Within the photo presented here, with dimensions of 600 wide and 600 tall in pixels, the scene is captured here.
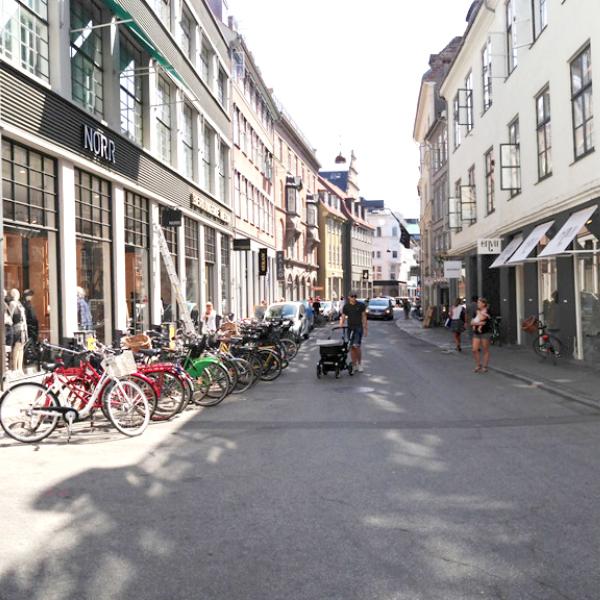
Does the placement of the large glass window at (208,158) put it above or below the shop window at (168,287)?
above

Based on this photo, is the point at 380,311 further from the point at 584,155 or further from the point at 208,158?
the point at 584,155

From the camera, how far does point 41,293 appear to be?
12.4 m

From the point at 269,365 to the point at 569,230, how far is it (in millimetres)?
7066

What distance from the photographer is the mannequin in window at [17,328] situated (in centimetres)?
1127

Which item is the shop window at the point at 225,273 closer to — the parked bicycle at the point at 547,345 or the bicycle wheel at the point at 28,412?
the parked bicycle at the point at 547,345

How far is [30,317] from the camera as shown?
11898 millimetres

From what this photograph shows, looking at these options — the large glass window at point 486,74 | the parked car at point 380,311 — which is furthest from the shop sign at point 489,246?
the parked car at point 380,311

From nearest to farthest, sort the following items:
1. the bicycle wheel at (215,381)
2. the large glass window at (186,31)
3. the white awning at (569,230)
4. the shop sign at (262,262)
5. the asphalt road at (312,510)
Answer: the asphalt road at (312,510)
the bicycle wheel at (215,381)
the white awning at (569,230)
the large glass window at (186,31)
the shop sign at (262,262)

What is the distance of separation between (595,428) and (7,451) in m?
6.85

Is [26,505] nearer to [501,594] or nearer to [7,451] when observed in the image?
[7,451]

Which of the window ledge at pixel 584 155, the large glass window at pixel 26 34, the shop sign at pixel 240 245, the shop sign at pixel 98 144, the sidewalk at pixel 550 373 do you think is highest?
the large glass window at pixel 26 34

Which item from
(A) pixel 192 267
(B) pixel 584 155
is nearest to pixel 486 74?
(B) pixel 584 155

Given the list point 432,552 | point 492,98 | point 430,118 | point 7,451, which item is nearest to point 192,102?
point 492,98

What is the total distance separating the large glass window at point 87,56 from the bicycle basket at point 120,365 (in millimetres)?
7612
